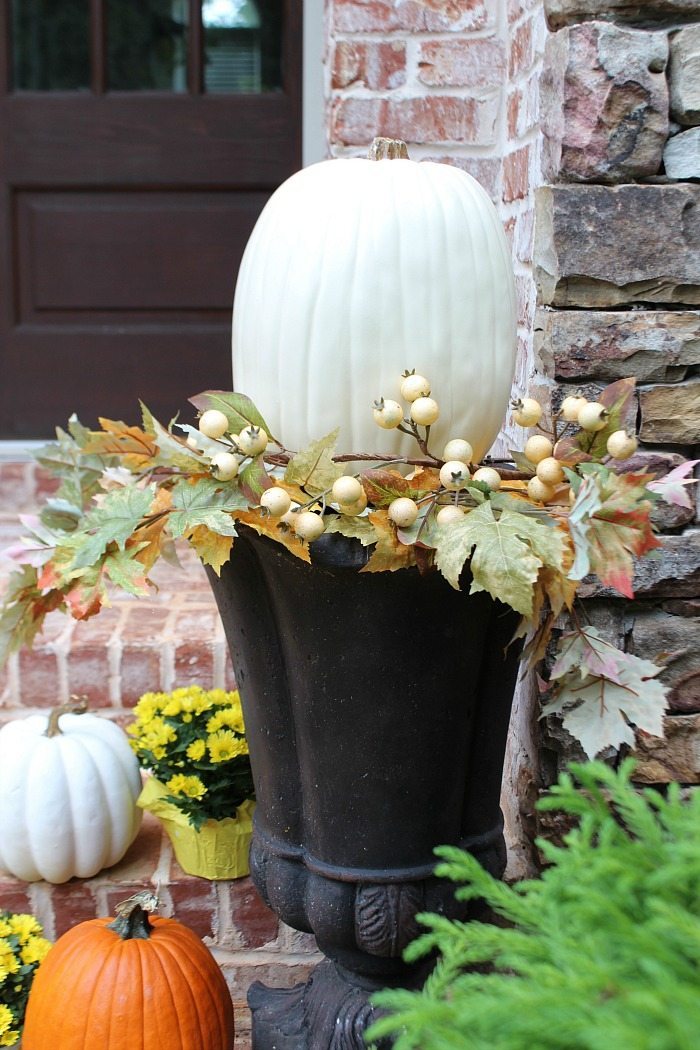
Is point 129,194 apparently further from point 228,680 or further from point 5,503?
point 228,680

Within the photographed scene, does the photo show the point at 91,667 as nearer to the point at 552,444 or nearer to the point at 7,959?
the point at 7,959

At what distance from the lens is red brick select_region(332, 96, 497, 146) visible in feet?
6.47

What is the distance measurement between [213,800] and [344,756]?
0.50m

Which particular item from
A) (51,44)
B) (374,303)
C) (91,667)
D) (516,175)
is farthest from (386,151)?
(51,44)

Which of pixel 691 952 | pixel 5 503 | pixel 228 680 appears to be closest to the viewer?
pixel 691 952

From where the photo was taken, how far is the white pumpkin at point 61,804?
160 cm

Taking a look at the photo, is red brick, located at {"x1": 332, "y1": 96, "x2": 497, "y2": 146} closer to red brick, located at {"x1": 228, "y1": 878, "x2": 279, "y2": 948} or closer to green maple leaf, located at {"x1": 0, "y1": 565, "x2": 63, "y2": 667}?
green maple leaf, located at {"x1": 0, "y1": 565, "x2": 63, "y2": 667}

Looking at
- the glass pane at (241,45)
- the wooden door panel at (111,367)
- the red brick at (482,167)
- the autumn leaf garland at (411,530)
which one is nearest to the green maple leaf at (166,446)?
the autumn leaf garland at (411,530)

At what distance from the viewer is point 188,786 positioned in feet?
5.26

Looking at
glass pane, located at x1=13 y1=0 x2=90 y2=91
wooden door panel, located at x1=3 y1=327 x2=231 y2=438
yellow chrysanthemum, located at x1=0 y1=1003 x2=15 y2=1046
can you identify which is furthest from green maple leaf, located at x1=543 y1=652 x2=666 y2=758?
glass pane, located at x1=13 y1=0 x2=90 y2=91

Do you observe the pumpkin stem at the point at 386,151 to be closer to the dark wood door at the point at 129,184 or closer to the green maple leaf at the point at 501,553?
the green maple leaf at the point at 501,553

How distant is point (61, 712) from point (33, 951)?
1.14ft

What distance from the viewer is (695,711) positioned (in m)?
1.48

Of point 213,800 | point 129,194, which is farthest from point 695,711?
point 129,194
